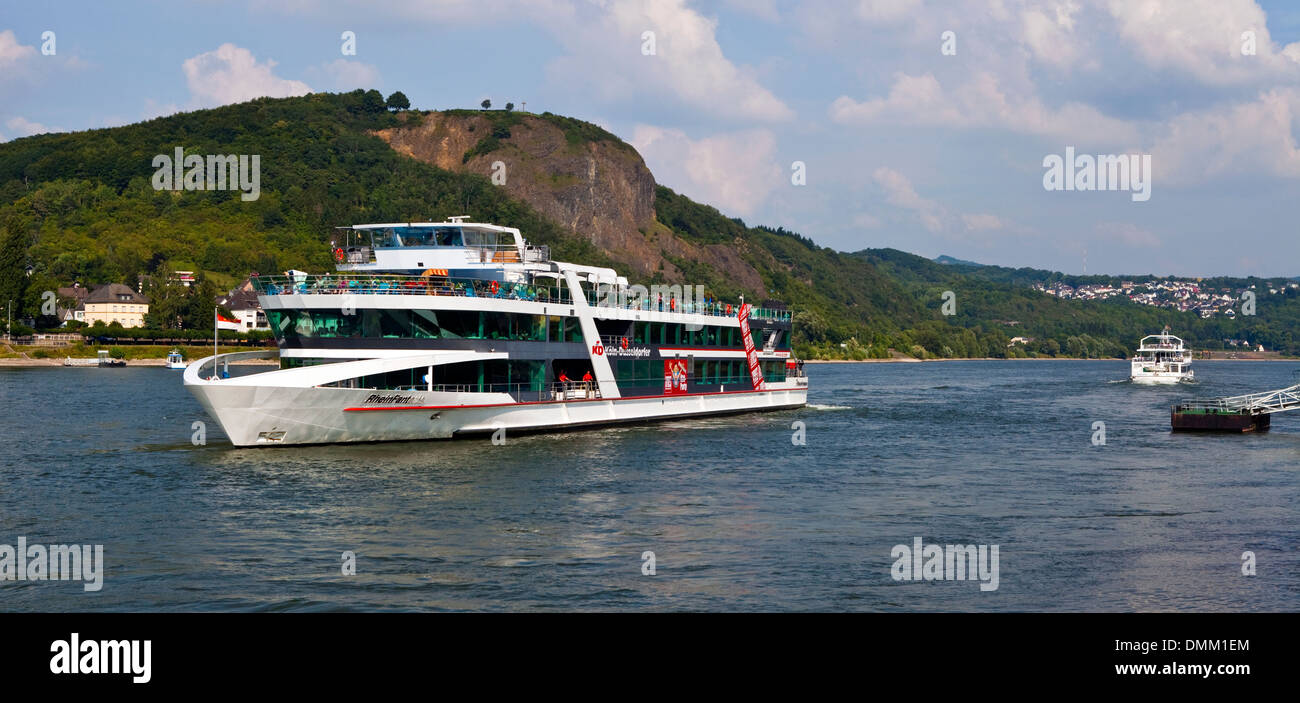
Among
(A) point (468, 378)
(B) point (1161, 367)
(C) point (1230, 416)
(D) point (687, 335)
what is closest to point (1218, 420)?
(C) point (1230, 416)

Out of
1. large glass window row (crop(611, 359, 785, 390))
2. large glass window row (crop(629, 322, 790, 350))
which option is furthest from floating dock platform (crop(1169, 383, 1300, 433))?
large glass window row (crop(629, 322, 790, 350))

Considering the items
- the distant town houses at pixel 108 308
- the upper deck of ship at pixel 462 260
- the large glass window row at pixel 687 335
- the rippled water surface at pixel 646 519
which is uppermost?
the distant town houses at pixel 108 308

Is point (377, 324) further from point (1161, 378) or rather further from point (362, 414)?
point (1161, 378)

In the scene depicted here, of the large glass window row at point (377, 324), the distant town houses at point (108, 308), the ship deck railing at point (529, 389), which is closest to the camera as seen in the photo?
the large glass window row at point (377, 324)

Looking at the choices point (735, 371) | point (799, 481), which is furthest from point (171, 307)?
point (799, 481)

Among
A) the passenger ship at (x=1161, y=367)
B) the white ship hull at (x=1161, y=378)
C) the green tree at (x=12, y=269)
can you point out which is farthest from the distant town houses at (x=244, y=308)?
the white ship hull at (x=1161, y=378)

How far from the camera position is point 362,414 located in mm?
39188

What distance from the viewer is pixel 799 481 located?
3778 centimetres

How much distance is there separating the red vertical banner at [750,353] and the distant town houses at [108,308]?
437 ft

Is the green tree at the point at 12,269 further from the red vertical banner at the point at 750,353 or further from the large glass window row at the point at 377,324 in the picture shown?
the large glass window row at the point at 377,324

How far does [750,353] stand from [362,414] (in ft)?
99.7

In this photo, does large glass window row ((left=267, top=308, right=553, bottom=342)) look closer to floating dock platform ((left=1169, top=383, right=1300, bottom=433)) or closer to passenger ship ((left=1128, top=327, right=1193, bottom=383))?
floating dock platform ((left=1169, top=383, right=1300, bottom=433))

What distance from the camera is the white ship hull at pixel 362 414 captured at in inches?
1463
